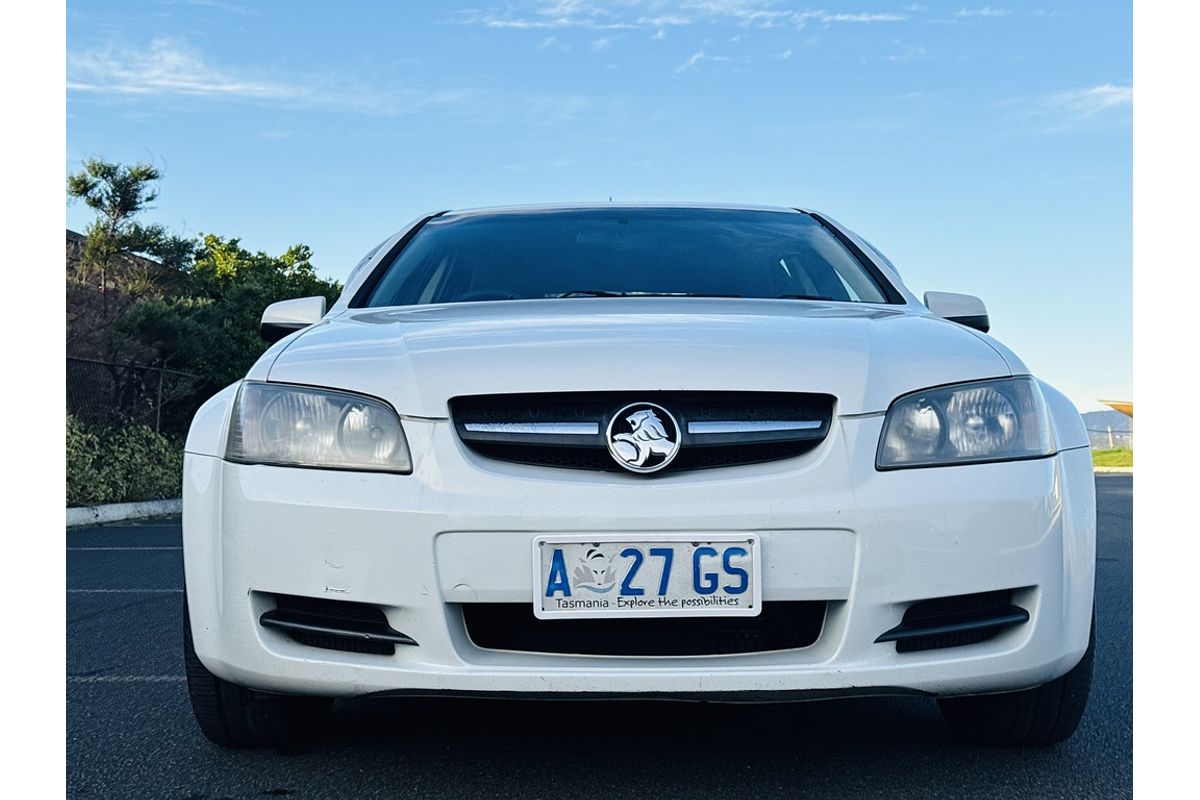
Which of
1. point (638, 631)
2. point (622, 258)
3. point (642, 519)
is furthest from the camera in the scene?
point (622, 258)

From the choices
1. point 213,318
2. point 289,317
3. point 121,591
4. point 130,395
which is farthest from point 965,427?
point 213,318

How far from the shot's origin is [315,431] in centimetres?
260

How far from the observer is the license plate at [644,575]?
238 centimetres

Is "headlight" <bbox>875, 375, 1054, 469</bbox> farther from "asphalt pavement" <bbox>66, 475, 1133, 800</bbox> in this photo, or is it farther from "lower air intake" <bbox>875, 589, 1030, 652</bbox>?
"asphalt pavement" <bbox>66, 475, 1133, 800</bbox>

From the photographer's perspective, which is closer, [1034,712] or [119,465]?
[1034,712]

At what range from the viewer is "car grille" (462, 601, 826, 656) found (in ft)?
8.14

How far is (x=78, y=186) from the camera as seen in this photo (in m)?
23.6

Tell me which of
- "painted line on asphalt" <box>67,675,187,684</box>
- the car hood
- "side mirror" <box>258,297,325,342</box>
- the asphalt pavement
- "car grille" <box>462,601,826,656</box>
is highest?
"side mirror" <box>258,297,325,342</box>

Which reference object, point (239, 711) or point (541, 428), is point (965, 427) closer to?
point (541, 428)

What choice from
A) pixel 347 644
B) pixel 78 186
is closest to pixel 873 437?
pixel 347 644

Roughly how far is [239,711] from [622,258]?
5.76 ft

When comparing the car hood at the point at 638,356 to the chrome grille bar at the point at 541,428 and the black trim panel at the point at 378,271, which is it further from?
the black trim panel at the point at 378,271

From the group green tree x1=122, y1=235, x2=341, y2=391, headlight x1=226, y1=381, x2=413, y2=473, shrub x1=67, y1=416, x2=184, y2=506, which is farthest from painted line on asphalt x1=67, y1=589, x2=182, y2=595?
green tree x1=122, y1=235, x2=341, y2=391

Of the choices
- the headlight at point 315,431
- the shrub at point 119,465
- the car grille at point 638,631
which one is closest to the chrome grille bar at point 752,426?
the car grille at point 638,631
